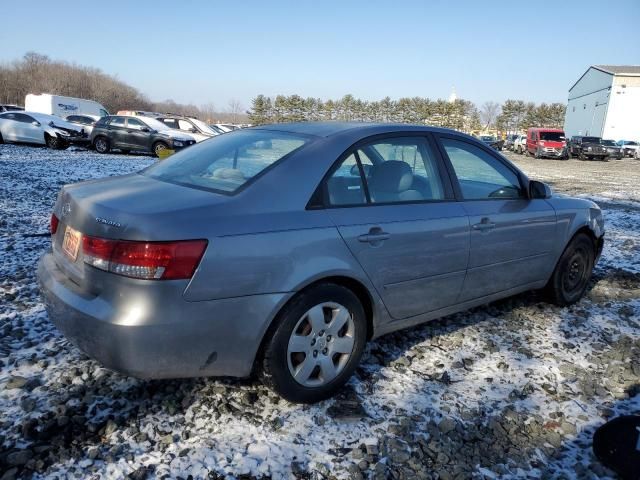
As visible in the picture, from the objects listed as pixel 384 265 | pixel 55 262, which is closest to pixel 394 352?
pixel 384 265

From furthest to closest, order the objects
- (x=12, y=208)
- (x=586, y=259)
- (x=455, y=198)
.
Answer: (x=12, y=208), (x=586, y=259), (x=455, y=198)

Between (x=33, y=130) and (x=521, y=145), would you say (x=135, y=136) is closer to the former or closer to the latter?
(x=33, y=130)

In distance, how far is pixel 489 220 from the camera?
131 inches

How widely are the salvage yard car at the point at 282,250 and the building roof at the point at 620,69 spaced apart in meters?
54.0

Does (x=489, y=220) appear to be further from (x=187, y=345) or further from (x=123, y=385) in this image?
(x=123, y=385)

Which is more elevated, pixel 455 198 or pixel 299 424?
pixel 455 198

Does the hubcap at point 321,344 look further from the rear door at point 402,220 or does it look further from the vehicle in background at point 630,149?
the vehicle in background at point 630,149

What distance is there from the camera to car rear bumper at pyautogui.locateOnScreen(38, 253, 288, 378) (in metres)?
2.08

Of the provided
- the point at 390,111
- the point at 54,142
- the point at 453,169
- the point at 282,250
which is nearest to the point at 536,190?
the point at 453,169

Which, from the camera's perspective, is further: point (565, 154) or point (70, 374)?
point (565, 154)

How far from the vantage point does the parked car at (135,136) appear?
18.0 metres

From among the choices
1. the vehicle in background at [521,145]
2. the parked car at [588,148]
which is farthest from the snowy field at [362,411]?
the vehicle in background at [521,145]

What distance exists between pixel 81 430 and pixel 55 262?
3.03 ft

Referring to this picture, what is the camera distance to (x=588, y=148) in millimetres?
32906
